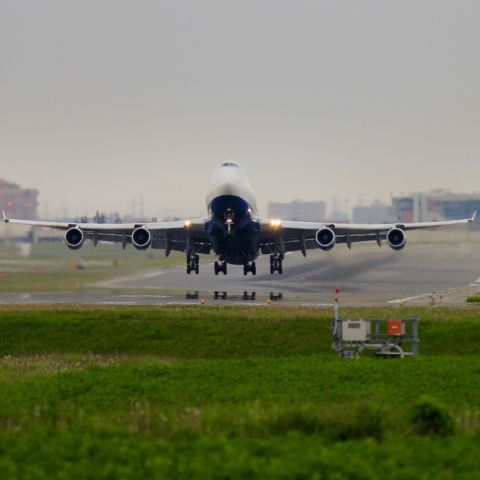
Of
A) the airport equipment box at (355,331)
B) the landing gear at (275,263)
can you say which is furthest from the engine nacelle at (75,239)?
A: the airport equipment box at (355,331)

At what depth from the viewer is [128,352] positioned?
1614 inches

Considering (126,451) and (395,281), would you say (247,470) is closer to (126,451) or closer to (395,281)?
(126,451)

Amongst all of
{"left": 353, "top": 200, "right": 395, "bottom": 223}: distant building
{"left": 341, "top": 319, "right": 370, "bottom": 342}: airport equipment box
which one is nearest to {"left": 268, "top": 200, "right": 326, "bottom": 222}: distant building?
{"left": 353, "top": 200, "right": 395, "bottom": 223}: distant building

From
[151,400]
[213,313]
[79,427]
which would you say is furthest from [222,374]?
[213,313]

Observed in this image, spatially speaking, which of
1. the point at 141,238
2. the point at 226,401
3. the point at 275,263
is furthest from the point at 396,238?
the point at 226,401

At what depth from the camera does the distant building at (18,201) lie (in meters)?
90.8

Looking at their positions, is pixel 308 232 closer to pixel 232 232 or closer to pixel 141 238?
pixel 232 232

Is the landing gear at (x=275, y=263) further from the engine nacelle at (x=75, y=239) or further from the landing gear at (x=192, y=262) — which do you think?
the engine nacelle at (x=75, y=239)

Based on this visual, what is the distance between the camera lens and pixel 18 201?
93500 millimetres

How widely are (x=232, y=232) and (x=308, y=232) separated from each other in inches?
298

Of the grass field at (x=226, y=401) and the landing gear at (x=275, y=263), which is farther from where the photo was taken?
the landing gear at (x=275, y=263)

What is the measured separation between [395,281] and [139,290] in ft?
56.7

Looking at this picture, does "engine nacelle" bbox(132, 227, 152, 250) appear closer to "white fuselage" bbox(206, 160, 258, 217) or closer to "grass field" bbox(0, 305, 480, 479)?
"white fuselage" bbox(206, 160, 258, 217)

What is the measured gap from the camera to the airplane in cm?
5938
